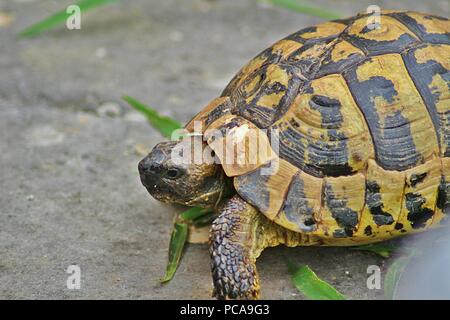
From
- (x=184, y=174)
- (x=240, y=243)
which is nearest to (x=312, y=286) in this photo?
(x=240, y=243)

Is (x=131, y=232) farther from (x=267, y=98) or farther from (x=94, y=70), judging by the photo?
(x=94, y=70)

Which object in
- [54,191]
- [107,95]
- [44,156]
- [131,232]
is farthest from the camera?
[107,95]

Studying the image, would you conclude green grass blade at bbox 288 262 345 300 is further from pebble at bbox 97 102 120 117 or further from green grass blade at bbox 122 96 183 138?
pebble at bbox 97 102 120 117

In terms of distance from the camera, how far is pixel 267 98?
358 centimetres

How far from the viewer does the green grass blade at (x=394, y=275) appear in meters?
3.37

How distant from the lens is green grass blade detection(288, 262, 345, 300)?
3260 mm

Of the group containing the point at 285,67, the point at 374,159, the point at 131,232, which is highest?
the point at 285,67

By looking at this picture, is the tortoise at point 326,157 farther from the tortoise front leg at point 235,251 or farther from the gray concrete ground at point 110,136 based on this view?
the gray concrete ground at point 110,136

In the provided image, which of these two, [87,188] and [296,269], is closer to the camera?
[296,269]

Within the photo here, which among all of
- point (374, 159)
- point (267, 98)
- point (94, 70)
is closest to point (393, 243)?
point (374, 159)

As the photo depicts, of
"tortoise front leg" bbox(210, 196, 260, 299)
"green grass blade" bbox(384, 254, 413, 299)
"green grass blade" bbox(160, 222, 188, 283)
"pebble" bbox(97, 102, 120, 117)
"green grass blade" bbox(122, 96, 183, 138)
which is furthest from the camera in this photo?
"pebble" bbox(97, 102, 120, 117)

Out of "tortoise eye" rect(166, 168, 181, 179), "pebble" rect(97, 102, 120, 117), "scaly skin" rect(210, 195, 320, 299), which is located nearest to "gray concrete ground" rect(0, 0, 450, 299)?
"pebble" rect(97, 102, 120, 117)

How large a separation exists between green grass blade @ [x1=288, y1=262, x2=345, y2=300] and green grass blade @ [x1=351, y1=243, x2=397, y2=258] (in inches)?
15.3
